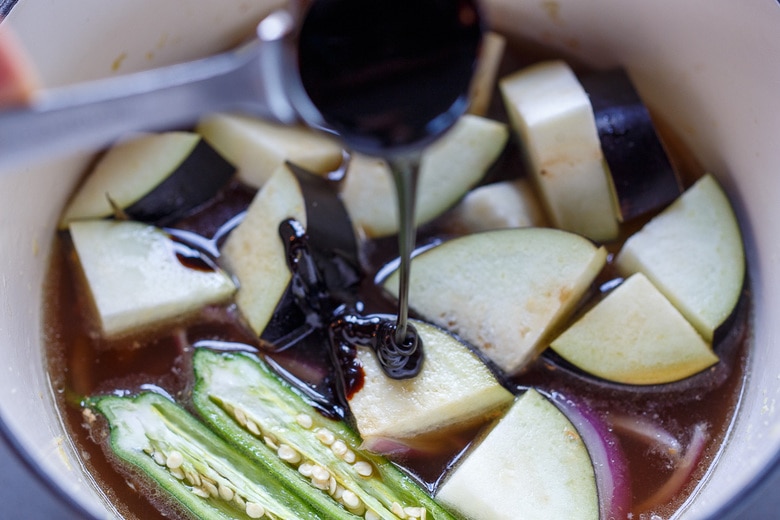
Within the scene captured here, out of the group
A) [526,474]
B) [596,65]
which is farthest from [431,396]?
[596,65]

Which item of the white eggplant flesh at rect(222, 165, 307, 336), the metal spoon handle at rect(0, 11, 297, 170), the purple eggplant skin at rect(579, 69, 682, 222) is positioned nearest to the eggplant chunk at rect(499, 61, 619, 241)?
the purple eggplant skin at rect(579, 69, 682, 222)

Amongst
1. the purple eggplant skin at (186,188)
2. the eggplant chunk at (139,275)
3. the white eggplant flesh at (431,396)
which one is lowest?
the white eggplant flesh at (431,396)

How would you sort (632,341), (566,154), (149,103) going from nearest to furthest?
(149,103) < (632,341) < (566,154)

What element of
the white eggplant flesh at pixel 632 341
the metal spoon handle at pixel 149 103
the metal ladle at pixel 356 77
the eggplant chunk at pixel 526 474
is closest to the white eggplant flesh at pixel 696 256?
the white eggplant flesh at pixel 632 341

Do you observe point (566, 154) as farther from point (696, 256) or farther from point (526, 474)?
point (526, 474)

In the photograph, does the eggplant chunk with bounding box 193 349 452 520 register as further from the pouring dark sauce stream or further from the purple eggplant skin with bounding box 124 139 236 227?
the pouring dark sauce stream

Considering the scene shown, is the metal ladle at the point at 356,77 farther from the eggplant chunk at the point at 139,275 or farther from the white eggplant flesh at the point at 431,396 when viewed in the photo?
the eggplant chunk at the point at 139,275

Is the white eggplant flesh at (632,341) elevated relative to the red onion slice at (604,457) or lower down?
elevated
